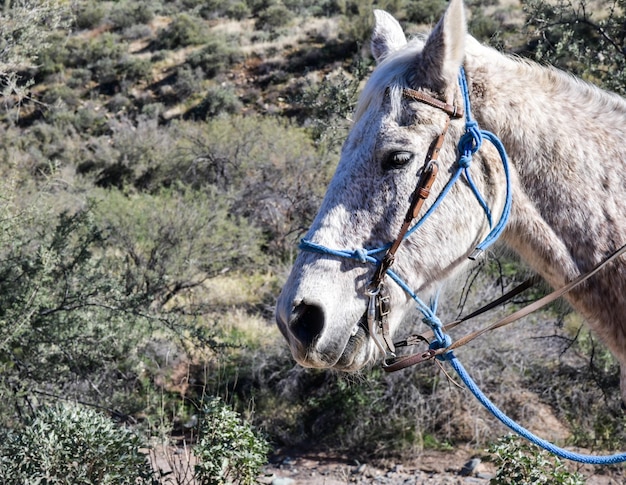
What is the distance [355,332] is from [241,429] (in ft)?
7.31

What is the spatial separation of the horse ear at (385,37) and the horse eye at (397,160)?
78cm

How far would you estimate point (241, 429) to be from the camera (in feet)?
13.5

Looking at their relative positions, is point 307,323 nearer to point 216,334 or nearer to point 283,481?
point 216,334

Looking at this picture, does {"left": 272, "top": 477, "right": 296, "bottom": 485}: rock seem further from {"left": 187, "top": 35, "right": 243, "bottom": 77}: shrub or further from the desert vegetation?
{"left": 187, "top": 35, "right": 243, "bottom": 77}: shrub

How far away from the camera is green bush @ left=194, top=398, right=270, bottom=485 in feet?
12.9

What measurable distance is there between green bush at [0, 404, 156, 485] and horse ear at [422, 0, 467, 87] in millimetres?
3059

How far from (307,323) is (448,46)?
1.14 metres

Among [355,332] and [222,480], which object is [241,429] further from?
[355,332]

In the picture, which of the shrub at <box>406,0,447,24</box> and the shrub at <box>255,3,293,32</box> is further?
the shrub at <box>255,3,293,32</box>

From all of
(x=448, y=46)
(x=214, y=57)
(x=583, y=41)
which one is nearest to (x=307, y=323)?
(x=448, y=46)

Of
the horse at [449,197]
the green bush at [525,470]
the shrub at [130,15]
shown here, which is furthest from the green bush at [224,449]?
the shrub at [130,15]

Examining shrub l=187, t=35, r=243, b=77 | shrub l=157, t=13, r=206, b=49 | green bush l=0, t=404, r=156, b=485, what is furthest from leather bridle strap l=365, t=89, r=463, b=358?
shrub l=157, t=13, r=206, b=49

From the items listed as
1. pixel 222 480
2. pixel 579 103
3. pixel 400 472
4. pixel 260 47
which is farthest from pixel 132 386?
pixel 260 47

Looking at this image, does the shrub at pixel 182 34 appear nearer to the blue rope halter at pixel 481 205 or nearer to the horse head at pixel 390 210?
the horse head at pixel 390 210
